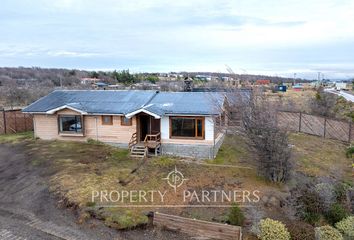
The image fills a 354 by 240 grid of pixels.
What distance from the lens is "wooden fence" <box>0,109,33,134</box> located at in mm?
24766

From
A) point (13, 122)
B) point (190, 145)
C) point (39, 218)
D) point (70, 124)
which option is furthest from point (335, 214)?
point (13, 122)

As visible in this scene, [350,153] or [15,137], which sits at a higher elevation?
[15,137]

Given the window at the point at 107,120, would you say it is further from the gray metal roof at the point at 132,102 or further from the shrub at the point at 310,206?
the shrub at the point at 310,206

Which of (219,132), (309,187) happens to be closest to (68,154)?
(219,132)

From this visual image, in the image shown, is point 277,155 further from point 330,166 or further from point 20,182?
point 20,182

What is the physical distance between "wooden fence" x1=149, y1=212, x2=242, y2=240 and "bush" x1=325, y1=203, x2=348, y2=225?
4006 mm

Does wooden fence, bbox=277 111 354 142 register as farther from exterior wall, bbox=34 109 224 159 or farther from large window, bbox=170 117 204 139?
large window, bbox=170 117 204 139

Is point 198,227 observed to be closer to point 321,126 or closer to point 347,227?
point 347,227

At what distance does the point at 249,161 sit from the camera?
16859 millimetres

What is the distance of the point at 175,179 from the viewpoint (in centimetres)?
1435

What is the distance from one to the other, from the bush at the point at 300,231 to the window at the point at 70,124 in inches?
583

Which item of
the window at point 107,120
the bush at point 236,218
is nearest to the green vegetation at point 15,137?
the window at point 107,120

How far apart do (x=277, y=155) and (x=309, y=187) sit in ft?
6.91

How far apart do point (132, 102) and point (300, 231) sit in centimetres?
1348
